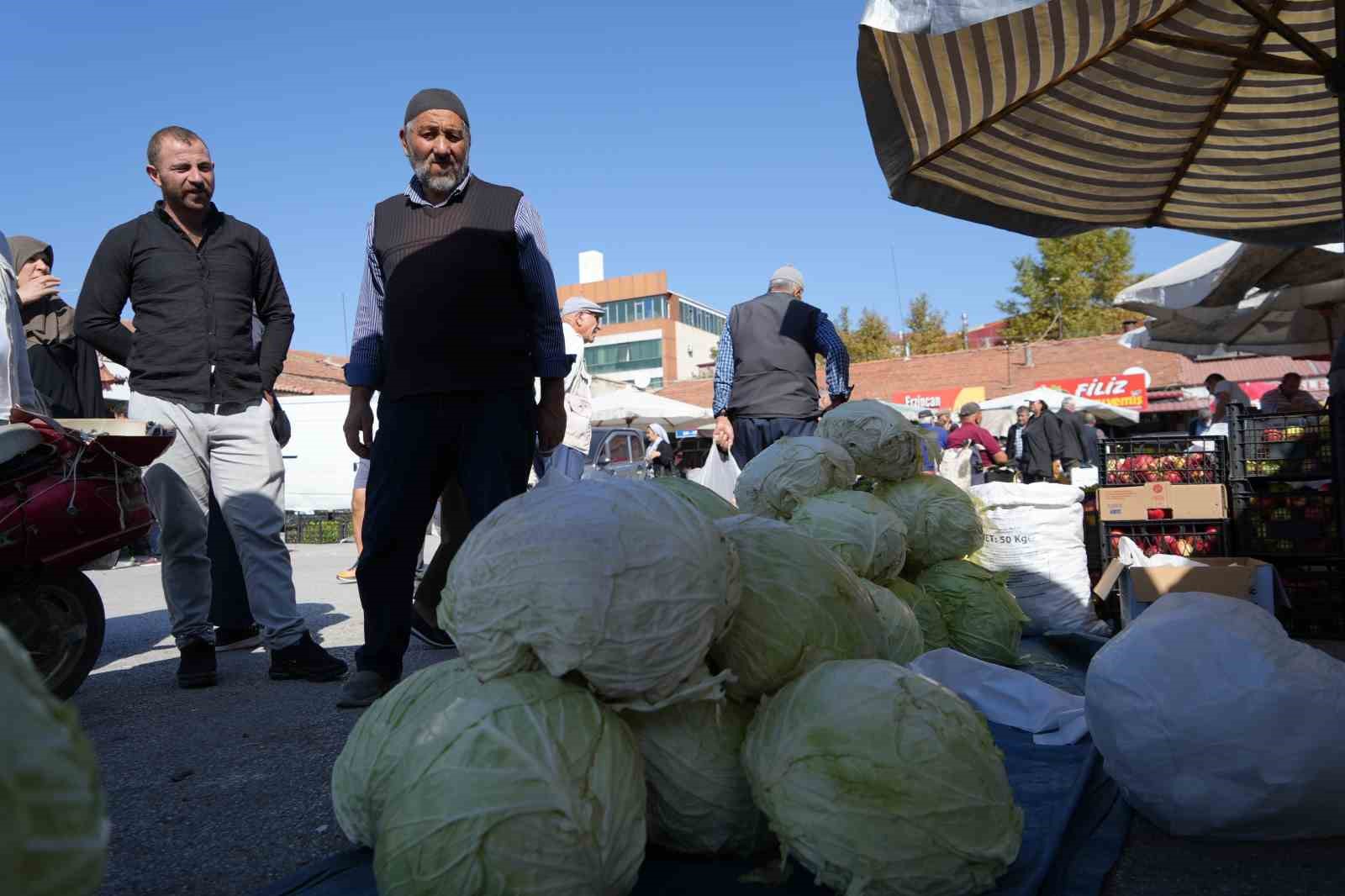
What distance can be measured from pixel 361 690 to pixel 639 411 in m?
18.2

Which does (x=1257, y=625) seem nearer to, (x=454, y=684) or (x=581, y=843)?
(x=581, y=843)

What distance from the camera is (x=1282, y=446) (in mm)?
5555

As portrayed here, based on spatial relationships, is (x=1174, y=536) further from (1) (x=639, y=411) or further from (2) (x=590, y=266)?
(2) (x=590, y=266)

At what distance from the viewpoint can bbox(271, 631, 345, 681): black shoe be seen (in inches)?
159

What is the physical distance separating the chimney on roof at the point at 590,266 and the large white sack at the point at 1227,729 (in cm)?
7774

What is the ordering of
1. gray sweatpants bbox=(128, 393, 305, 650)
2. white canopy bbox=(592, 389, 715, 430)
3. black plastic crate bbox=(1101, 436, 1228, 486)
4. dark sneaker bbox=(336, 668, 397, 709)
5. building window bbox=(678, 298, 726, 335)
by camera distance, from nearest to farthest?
dark sneaker bbox=(336, 668, 397, 709) < gray sweatpants bbox=(128, 393, 305, 650) < black plastic crate bbox=(1101, 436, 1228, 486) < white canopy bbox=(592, 389, 715, 430) < building window bbox=(678, 298, 726, 335)

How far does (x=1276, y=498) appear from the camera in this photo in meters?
5.42

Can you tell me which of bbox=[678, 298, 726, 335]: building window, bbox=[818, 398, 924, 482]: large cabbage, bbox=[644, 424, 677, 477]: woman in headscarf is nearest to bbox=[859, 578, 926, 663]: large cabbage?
bbox=[818, 398, 924, 482]: large cabbage

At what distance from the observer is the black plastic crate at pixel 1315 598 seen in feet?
17.1

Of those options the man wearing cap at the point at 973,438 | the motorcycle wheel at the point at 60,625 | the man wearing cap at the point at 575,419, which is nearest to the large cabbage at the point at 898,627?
the motorcycle wheel at the point at 60,625

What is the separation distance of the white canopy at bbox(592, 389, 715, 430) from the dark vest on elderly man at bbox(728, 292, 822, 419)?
15.4 metres

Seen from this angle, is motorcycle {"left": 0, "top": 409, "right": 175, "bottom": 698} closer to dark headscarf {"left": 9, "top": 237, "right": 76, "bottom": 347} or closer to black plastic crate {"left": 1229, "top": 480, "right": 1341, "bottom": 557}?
dark headscarf {"left": 9, "top": 237, "right": 76, "bottom": 347}

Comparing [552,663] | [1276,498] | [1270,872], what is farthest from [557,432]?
[1276,498]

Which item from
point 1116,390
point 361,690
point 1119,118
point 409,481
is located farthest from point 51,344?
point 1116,390
